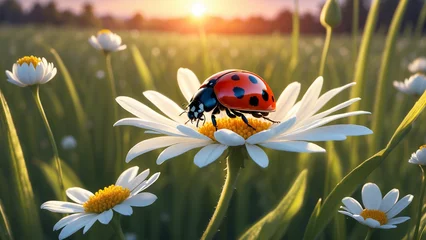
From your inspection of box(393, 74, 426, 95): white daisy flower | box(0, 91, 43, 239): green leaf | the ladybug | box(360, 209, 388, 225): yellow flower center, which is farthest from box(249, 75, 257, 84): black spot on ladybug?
box(393, 74, 426, 95): white daisy flower

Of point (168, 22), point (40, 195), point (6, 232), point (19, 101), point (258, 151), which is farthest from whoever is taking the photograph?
point (168, 22)

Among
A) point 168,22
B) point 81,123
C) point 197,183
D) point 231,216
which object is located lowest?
point 231,216

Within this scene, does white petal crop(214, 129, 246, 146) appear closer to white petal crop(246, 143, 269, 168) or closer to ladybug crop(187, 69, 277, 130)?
white petal crop(246, 143, 269, 168)

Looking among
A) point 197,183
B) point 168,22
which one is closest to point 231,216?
point 197,183

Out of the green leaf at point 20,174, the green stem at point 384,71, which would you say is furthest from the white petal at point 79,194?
the green stem at point 384,71

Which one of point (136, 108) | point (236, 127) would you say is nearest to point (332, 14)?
point (236, 127)

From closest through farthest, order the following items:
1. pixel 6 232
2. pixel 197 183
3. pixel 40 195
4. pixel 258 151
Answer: pixel 258 151 → pixel 6 232 → pixel 197 183 → pixel 40 195

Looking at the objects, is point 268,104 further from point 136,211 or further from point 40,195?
point 40,195

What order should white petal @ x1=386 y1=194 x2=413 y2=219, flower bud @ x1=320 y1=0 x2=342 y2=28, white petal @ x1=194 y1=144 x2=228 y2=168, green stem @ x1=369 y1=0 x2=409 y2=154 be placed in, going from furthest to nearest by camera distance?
green stem @ x1=369 y1=0 x2=409 y2=154
flower bud @ x1=320 y1=0 x2=342 y2=28
white petal @ x1=386 y1=194 x2=413 y2=219
white petal @ x1=194 y1=144 x2=228 y2=168

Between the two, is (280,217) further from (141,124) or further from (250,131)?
(141,124)
